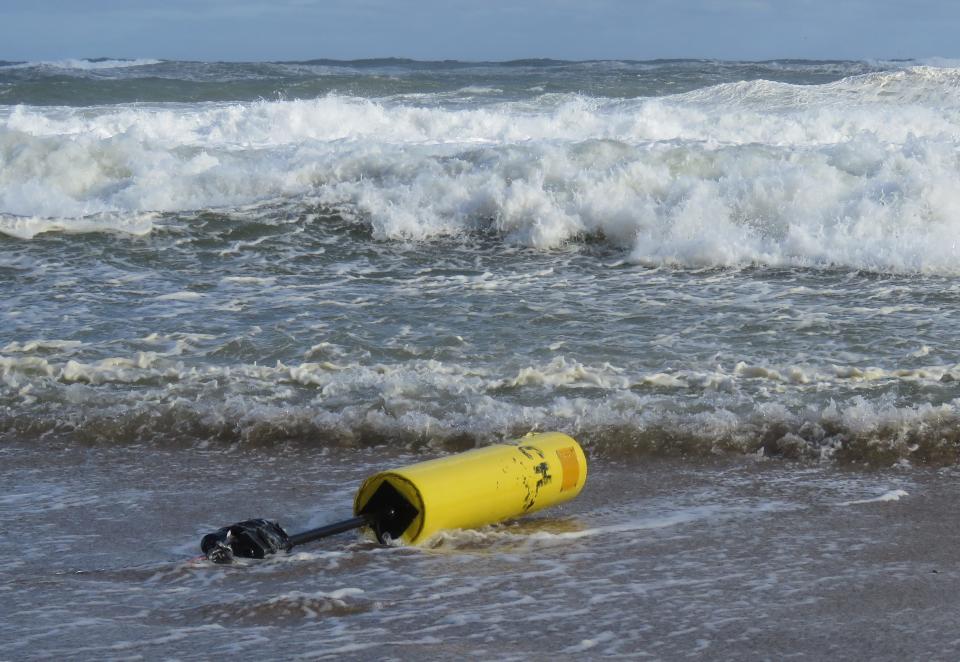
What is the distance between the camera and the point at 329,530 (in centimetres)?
405

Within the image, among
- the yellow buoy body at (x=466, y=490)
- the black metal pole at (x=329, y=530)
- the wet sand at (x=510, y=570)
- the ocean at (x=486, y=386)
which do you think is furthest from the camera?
the yellow buoy body at (x=466, y=490)

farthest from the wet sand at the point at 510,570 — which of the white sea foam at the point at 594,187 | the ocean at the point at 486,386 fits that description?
the white sea foam at the point at 594,187

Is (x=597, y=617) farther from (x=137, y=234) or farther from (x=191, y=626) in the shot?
(x=137, y=234)

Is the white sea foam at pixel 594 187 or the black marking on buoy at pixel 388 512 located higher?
the white sea foam at pixel 594 187

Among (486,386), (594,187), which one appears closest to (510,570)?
(486,386)

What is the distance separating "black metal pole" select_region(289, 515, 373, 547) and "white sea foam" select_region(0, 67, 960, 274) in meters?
5.89

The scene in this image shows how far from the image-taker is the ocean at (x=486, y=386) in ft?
11.8

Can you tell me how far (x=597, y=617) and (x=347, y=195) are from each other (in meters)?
8.70

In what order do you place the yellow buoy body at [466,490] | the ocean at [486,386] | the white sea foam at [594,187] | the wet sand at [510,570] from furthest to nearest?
the white sea foam at [594,187] < the yellow buoy body at [466,490] < the ocean at [486,386] < the wet sand at [510,570]

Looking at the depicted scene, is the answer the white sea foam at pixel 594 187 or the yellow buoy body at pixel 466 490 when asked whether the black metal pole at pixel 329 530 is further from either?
the white sea foam at pixel 594 187

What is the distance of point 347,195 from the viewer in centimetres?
1181

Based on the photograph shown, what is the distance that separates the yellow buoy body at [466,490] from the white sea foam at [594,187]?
5391mm

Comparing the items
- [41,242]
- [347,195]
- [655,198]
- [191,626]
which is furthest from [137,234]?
[191,626]

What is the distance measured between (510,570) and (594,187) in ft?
25.5
